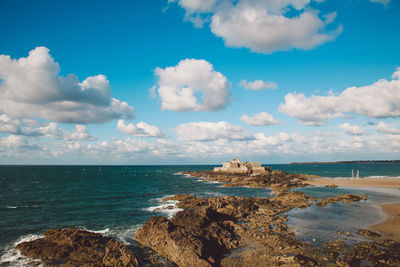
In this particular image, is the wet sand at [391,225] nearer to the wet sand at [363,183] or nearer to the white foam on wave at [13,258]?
the white foam on wave at [13,258]

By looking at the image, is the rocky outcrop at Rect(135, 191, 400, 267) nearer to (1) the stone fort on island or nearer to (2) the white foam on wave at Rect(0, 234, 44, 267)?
(2) the white foam on wave at Rect(0, 234, 44, 267)

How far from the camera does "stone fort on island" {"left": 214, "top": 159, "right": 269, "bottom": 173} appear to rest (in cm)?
10062

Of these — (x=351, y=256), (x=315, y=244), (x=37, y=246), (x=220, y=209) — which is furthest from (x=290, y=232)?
(x=37, y=246)

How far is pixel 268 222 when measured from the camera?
1089 inches

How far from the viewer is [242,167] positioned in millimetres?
102938

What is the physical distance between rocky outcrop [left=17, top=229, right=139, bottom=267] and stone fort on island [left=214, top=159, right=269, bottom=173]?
3344 inches

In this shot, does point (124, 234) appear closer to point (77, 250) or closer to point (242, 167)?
point (77, 250)

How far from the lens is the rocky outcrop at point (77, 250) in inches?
691

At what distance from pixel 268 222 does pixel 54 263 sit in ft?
71.7

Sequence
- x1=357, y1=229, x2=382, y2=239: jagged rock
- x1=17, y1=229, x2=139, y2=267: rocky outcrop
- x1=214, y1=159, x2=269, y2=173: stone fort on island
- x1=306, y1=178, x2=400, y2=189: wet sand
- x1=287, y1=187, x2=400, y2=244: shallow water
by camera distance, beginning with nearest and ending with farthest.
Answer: x1=17, y1=229, x2=139, y2=267: rocky outcrop
x1=357, y1=229, x2=382, y2=239: jagged rock
x1=287, y1=187, x2=400, y2=244: shallow water
x1=306, y1=178, x2=400, y2=189: wet sand
x1=214, y1=159, x2=269, y2=173: stone fort on island

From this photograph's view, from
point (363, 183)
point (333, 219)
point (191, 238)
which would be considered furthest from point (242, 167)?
point (191, 238)

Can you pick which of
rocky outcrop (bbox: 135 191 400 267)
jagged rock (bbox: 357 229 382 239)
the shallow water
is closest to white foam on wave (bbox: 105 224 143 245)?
rocky outcrop (bbox: 135 191 400 267)

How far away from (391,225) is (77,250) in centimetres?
3394

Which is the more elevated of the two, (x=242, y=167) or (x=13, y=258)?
(x=242, y=167)
